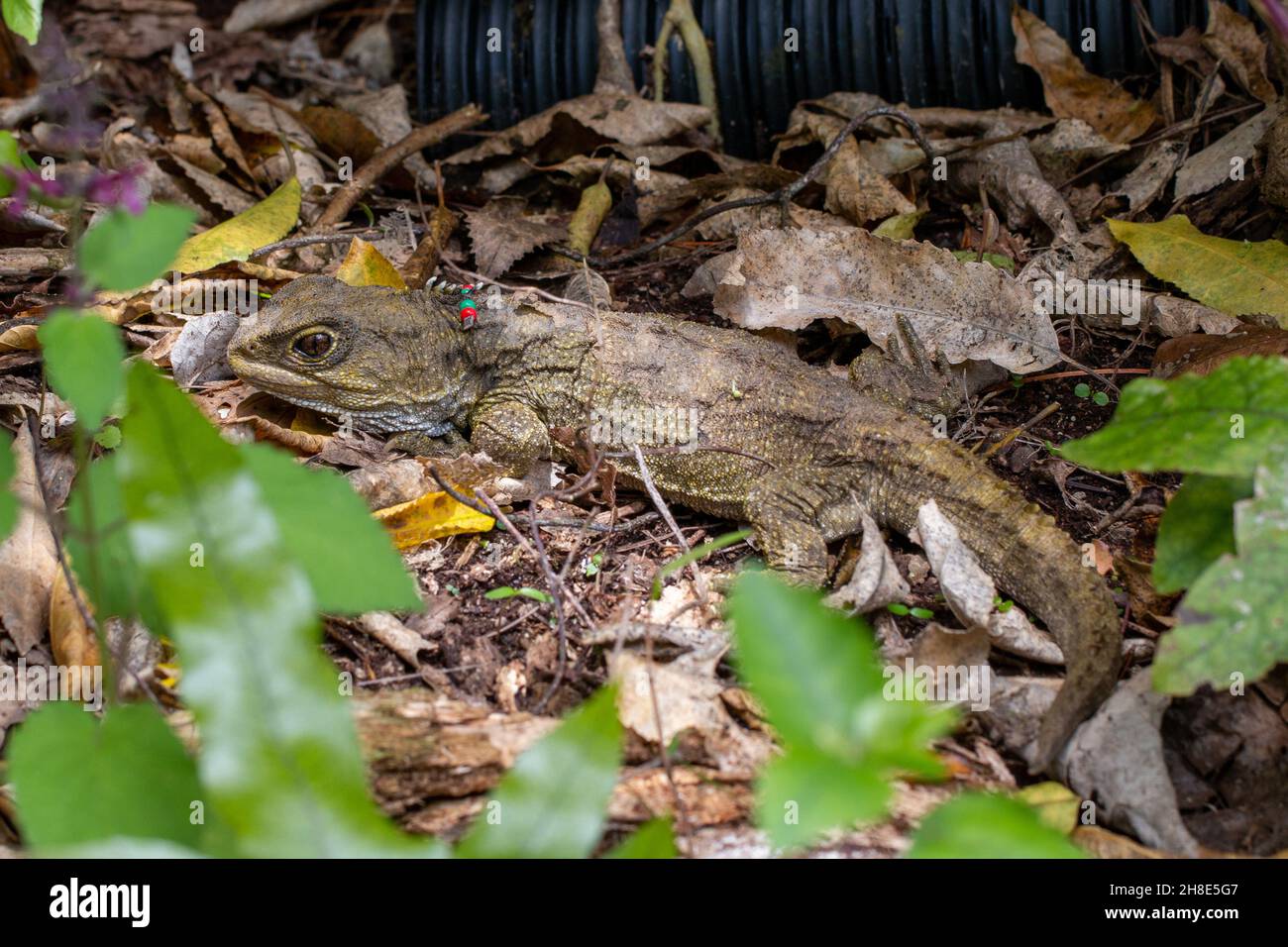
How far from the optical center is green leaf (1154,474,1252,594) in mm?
2846

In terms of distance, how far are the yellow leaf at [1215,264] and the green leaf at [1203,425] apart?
2045 mm

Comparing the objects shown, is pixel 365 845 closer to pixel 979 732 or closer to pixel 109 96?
pixel 979 732

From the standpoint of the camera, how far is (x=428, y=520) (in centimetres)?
397

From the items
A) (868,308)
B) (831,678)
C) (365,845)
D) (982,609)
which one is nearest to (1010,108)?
(868,308)

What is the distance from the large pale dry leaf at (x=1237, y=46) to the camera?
18.5 ft

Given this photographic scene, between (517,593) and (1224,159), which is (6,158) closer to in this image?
(517,593)

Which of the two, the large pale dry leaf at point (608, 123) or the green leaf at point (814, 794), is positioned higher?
the large pale dry leaf at point (608, 123)

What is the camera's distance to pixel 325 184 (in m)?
6.07

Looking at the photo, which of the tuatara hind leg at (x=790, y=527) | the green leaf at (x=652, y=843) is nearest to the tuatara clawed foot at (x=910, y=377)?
the tuatara hind leg at (x=790, y=527)

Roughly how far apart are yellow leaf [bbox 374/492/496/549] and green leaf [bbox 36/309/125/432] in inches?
67.2

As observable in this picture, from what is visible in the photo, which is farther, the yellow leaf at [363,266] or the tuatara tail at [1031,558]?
the yellow leaf at [363,266]

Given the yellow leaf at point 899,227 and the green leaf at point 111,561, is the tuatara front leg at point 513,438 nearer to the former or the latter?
the yellow leaf at point 899,227

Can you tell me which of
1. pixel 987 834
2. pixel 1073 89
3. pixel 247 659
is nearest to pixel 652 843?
pixel 987 834

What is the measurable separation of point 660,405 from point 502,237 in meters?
1.50
